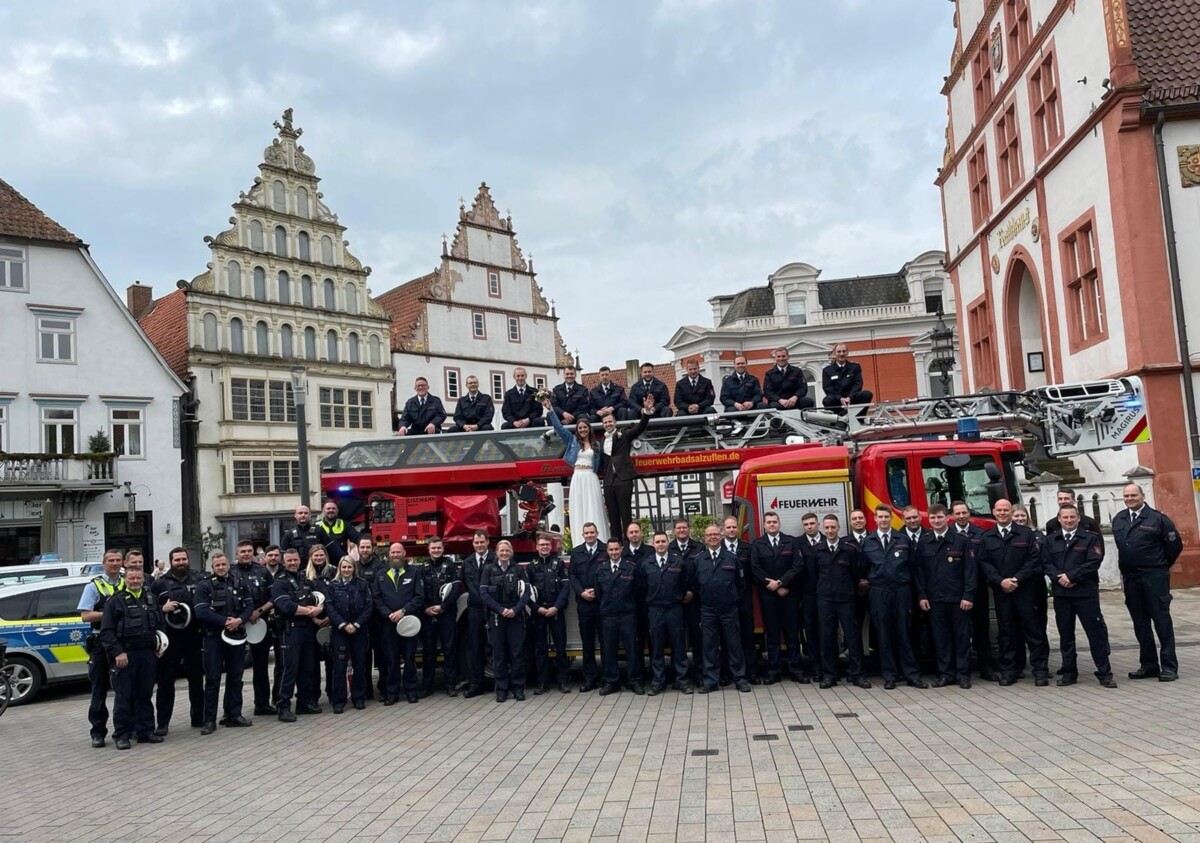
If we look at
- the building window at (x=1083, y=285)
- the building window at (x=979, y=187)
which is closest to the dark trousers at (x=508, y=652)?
the building window at (x=1083, y=285)

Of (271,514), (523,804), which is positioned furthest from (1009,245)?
(271,514)

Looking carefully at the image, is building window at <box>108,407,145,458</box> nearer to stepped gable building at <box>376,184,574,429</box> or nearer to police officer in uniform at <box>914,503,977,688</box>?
stepped gable building at <box>376,184,574,429</box>

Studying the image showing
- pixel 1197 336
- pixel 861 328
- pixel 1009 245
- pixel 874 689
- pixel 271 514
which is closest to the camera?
pixel 874 689

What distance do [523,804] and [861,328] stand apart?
41.7 metres

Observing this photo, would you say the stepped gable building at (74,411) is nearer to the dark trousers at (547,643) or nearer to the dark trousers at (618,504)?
the dark trousers at (618,504)

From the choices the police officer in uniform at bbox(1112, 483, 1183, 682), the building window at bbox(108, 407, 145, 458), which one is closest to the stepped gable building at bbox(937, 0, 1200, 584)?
the police officer in uniform at bbox(1112, 483, 1183, 682)

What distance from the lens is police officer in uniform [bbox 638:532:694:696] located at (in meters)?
10.3

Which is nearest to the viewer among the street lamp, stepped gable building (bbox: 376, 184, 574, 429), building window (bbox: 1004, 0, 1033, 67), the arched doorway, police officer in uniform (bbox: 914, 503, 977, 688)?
police officer in uniform (bbox: 914, 503, 977, 688)

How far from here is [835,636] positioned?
10.3 metres

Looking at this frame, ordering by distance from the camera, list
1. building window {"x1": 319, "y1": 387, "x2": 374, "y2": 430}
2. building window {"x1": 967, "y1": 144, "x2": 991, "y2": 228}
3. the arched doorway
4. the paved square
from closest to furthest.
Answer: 1. the paved square
2. the arched doorway
3. building window {"x1": 967, "y1": 144, "x2": 991, "y2": 228}
4. building window {"x1": 319, "y1": 387, "x2": 374, "y2": 430}

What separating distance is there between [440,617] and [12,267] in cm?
2417

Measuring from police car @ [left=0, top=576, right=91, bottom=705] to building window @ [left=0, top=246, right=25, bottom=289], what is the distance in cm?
1904

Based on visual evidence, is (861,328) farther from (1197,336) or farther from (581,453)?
(581,453)

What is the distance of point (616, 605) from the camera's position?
1039 centimetres
